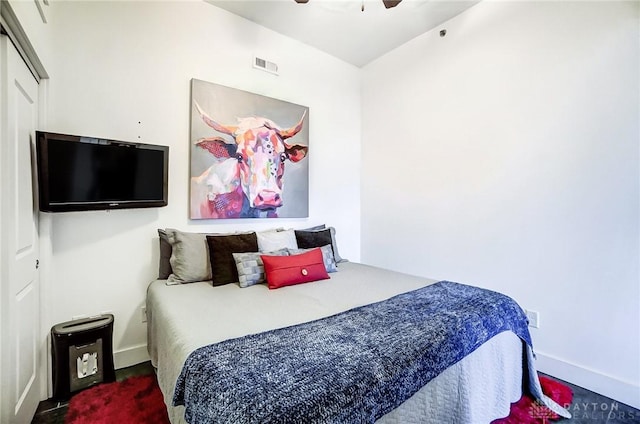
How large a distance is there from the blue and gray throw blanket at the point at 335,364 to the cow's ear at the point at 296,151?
1940 millimetres

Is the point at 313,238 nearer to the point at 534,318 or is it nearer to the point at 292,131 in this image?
the point at 292,131

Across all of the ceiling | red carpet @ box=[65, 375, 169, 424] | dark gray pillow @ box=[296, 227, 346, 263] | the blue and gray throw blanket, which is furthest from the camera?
dark gray pillow @ box=[296, 227, 346, 263]

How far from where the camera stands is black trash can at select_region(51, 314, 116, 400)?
1.86 meters

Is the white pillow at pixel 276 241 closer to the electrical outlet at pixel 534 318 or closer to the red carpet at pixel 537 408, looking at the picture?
the red carpet at pixel 537 408

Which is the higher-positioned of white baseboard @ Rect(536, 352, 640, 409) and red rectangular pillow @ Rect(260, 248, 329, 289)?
red rectangular pillow @ Rect(260, 248, 329, 289)

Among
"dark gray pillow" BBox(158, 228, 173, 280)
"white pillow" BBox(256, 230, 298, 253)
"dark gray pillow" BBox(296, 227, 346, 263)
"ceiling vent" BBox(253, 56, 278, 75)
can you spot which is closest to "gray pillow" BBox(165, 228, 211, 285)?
"dark gray pillow" BBox(158, 228, 173, 280)

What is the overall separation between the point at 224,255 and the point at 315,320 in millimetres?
1070

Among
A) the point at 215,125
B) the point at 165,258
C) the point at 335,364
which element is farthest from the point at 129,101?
the point at 335,364

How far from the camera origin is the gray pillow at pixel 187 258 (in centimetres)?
225

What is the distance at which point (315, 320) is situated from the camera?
5.18 ft

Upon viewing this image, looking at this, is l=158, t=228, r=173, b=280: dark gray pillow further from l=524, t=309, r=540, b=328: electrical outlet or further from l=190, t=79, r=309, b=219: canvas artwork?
l=524, t=309, r=540, b=328: electrical outlet

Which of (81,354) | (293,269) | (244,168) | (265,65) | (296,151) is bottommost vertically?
(81,354)

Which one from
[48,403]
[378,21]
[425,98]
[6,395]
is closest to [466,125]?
[425,98]

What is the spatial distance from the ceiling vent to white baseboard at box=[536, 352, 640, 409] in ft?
11.4
